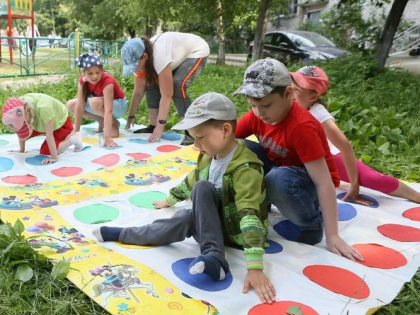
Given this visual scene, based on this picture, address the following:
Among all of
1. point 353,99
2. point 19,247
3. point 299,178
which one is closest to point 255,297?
point 299,178

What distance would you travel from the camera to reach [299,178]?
2.00 meters

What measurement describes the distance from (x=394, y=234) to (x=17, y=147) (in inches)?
117

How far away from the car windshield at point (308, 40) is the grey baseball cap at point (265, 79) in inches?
318

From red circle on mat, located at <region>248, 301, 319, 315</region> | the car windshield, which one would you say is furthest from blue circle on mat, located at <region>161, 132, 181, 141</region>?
the car windshield

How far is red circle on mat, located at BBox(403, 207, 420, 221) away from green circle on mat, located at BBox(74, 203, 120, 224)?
163 centimetres

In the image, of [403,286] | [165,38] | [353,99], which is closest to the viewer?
[403,286]

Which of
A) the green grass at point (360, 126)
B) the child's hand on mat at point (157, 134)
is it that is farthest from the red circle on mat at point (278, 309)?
the child's hand on mat at point (157, 134)

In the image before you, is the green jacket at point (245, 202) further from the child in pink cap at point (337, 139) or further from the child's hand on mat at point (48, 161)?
the child's hand on mat at point (48, 161)

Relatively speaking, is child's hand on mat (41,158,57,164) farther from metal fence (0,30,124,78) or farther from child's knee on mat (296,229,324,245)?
metal fence (0,30,124,78)

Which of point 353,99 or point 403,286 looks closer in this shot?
point 403,286

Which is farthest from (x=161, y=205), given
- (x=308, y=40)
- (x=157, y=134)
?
(x=308, y=40)

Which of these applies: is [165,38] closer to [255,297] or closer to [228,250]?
[228,250]

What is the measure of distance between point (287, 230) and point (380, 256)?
0.45 m

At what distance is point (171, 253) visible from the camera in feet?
6.40
